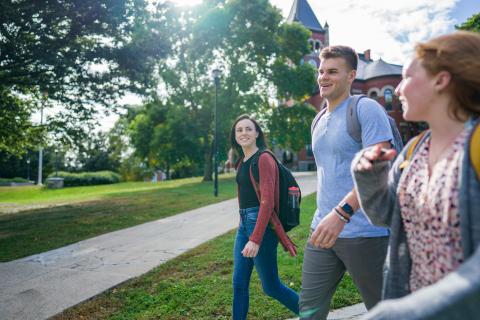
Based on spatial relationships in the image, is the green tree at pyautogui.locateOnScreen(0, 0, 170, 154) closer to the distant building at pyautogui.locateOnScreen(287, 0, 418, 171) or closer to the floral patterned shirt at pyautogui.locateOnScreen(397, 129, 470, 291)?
the floral patterned shirt at pyautogui.locateOnScreen(397, 129, 470, 291)

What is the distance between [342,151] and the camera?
7.98ft

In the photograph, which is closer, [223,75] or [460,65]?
[460,65]

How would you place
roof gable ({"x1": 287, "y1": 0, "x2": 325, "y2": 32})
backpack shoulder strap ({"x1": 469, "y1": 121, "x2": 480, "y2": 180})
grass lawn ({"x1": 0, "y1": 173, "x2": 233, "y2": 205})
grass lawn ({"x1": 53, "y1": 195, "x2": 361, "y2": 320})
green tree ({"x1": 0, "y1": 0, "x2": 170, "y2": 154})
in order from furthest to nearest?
roof gable ({"x1": 287, "y1": 0, "x2": 325, "y2": 32})
grass lawn ({"x1": 0, "y1": 173, "x2": 233, "y2": 205})
green tree ({"x1": 0, "y1": 0, "x2": 170, "y2": 154})
grass lawn ({"x1": 53, "y1": 195, "x2": 361, "y2": 320})
backpack shoulder strap ({"x1": 469, "y1": 121, "x2": 480, "y2": 180})

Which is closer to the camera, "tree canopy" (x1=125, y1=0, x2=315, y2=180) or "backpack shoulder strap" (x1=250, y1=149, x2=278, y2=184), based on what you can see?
"backpack shoulder strap" (x1=250, y1=149, x2=278, y2=184)

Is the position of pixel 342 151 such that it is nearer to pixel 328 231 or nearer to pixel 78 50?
pixel 328 231

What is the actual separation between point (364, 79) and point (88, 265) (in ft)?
159

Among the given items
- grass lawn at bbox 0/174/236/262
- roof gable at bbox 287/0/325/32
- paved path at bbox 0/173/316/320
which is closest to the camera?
paved path at bbox 0/173/316/320

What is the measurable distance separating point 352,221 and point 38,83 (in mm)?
13710

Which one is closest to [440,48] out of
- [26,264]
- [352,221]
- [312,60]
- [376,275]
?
[352,221]

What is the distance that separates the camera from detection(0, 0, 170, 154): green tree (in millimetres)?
11281

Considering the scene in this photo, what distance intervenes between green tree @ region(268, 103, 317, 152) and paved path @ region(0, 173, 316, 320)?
2102cm

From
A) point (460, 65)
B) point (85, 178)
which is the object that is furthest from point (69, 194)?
point (460, 65)

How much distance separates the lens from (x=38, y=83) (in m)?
13.0

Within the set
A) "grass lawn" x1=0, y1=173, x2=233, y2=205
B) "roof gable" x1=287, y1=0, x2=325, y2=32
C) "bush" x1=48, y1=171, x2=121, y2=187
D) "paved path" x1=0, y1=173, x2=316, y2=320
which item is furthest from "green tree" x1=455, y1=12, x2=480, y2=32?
"bush" x1=48, y1=171, x2=121, y2=187
